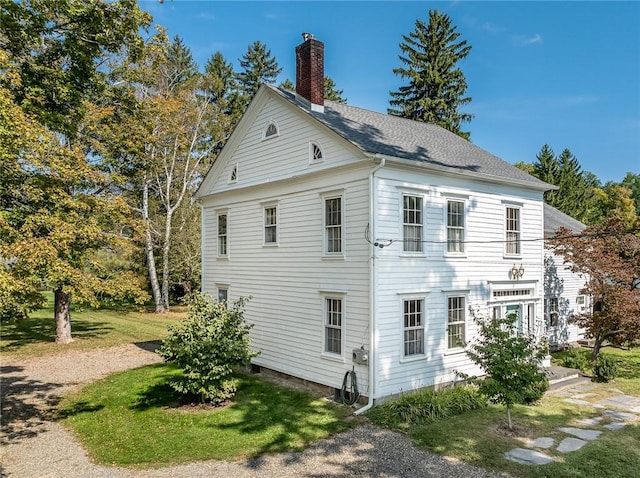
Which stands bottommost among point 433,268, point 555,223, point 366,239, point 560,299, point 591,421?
point 591,421

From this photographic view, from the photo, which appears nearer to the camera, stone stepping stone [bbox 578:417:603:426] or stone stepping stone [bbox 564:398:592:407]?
stone stepping stone [bbox 578:417:603:426]

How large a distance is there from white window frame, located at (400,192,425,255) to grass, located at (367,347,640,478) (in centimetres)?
449

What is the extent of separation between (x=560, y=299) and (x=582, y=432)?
41.2 feet

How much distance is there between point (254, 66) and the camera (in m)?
48.2

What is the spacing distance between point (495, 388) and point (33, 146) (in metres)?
10.7

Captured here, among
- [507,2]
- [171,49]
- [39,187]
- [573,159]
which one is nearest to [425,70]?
[573,159]

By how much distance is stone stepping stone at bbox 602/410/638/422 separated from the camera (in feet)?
36.3

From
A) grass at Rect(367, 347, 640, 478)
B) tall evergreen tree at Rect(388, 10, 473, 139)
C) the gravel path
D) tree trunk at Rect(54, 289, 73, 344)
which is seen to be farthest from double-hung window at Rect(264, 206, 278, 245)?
tall evergreen tree at Rect(388, 10, 473, 139)

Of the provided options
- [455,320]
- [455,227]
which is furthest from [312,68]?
[455,320]

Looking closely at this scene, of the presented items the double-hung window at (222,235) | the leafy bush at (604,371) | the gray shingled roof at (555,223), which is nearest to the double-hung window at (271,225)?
the double-hung window at (222,235)

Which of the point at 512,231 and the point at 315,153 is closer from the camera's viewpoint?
the point at 315,153

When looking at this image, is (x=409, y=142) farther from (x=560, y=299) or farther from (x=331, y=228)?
(x=560, y=299)

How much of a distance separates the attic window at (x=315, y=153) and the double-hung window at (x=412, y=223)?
113 inches

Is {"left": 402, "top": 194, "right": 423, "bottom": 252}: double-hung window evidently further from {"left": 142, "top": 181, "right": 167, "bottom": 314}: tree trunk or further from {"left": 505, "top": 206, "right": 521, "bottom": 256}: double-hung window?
{"left": 142, "top": 181, "right": 167, "bottom": 314}: tree trunk
